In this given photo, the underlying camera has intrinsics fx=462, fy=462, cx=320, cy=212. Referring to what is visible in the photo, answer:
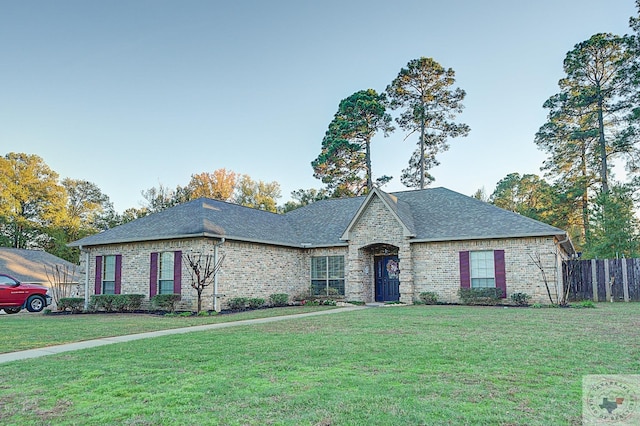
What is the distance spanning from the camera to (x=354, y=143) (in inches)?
1629

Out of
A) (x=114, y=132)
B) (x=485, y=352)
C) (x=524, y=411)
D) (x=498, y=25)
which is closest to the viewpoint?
(x=524, y=411)

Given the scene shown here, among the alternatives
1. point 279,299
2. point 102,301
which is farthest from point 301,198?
point 102,301

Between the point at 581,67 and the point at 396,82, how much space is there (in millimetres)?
14014

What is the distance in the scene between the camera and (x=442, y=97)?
39.0 metres

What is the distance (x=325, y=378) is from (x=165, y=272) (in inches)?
582

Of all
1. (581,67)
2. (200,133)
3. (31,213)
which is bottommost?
(31,213)

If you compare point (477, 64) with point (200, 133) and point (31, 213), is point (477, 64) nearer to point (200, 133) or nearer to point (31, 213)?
point (200, 133)

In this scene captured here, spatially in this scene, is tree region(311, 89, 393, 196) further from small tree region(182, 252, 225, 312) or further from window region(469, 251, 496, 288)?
small tree region(182, 252, 225, 312)

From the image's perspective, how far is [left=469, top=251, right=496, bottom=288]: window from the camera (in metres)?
19.2

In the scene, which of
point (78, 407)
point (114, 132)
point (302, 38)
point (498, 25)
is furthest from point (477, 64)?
point (78, 407)

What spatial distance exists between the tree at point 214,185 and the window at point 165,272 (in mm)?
27441

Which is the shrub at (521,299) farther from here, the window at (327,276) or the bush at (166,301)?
the bush at (166,301)

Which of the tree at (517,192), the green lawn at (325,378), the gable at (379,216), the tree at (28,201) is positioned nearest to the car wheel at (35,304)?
the gable at (379,216)

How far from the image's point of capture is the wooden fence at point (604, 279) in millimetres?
20906
